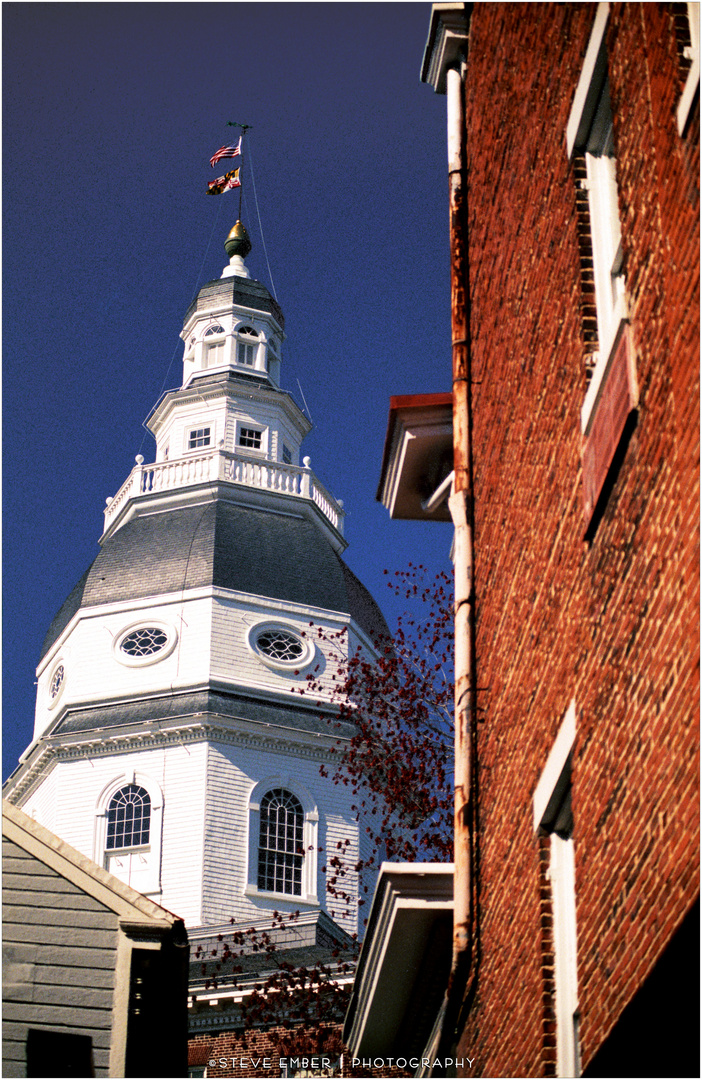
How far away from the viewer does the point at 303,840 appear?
129 ft

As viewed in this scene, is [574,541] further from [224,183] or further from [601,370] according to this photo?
[224,183]

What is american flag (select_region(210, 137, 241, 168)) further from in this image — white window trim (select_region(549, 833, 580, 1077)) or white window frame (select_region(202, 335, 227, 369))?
white window trim (select_region(549, 833, 580, 1077))

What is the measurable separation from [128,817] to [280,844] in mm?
3835

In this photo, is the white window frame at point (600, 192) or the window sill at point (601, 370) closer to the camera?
the window sill at point (601, 370)

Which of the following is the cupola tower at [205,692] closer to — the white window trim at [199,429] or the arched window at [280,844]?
the arched window at [280,844]

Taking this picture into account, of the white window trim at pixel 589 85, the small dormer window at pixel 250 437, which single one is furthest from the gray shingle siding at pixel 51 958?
the small dormer window at pixel 250 437

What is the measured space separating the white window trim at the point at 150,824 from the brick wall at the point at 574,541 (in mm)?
30101

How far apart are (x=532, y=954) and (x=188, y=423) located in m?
44.5

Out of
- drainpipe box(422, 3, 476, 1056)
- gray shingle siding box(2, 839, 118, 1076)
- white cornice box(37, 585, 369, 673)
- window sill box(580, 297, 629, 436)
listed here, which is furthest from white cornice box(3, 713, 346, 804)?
window sill box(580, 297, 629, 436)

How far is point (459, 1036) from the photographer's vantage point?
356 inches

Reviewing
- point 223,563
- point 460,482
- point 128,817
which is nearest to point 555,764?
point 460,482

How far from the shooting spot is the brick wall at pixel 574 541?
5.18m

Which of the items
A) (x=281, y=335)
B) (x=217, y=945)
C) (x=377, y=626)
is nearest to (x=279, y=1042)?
(x=217, y=945)

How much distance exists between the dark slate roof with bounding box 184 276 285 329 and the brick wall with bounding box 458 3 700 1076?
149ft
